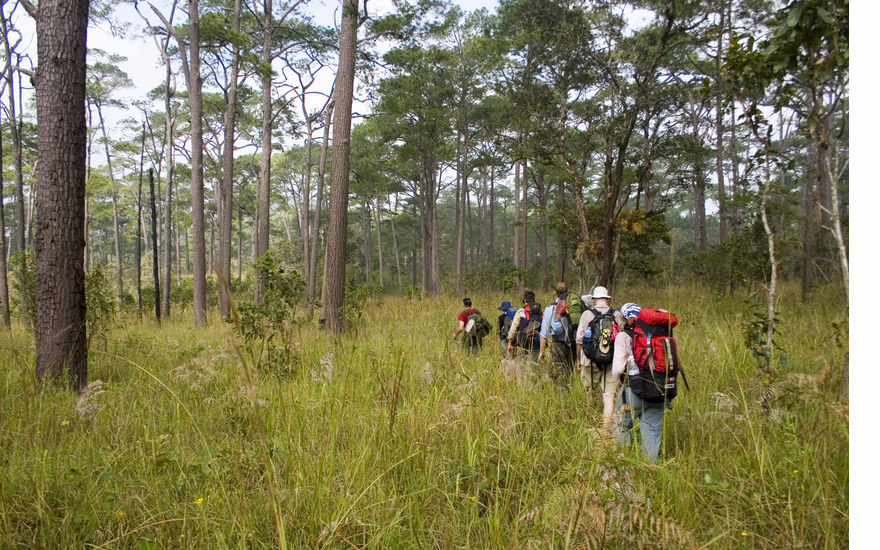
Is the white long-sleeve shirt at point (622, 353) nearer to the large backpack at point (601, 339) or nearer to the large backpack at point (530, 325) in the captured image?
the large backpack at point (601, 339)

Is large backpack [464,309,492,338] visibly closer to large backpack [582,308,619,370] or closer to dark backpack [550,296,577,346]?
dark backpack [550,296,577,346]

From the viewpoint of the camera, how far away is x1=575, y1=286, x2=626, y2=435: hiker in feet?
12.8

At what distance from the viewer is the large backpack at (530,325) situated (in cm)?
579

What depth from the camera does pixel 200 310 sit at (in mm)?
11727

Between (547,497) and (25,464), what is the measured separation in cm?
281

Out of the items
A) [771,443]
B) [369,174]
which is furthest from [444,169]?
[771,443]

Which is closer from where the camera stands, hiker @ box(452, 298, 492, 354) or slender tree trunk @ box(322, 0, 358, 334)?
hiker @ box(452, 298, 492, 354)

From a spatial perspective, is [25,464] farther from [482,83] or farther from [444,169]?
[444,169]

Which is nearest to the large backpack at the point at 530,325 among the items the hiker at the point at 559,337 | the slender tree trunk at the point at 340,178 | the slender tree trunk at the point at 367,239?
the hiker at the point at 559,337

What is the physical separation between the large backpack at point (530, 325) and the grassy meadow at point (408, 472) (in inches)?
70.5

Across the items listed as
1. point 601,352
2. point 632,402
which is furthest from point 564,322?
point 632,402

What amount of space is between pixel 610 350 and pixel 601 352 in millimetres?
84

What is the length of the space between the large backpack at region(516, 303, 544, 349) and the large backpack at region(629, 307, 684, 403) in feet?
7.72

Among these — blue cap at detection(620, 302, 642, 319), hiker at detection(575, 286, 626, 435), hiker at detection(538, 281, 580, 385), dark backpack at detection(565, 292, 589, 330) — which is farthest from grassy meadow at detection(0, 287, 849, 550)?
dark backpack at detection(565, 292, 589, 330)
